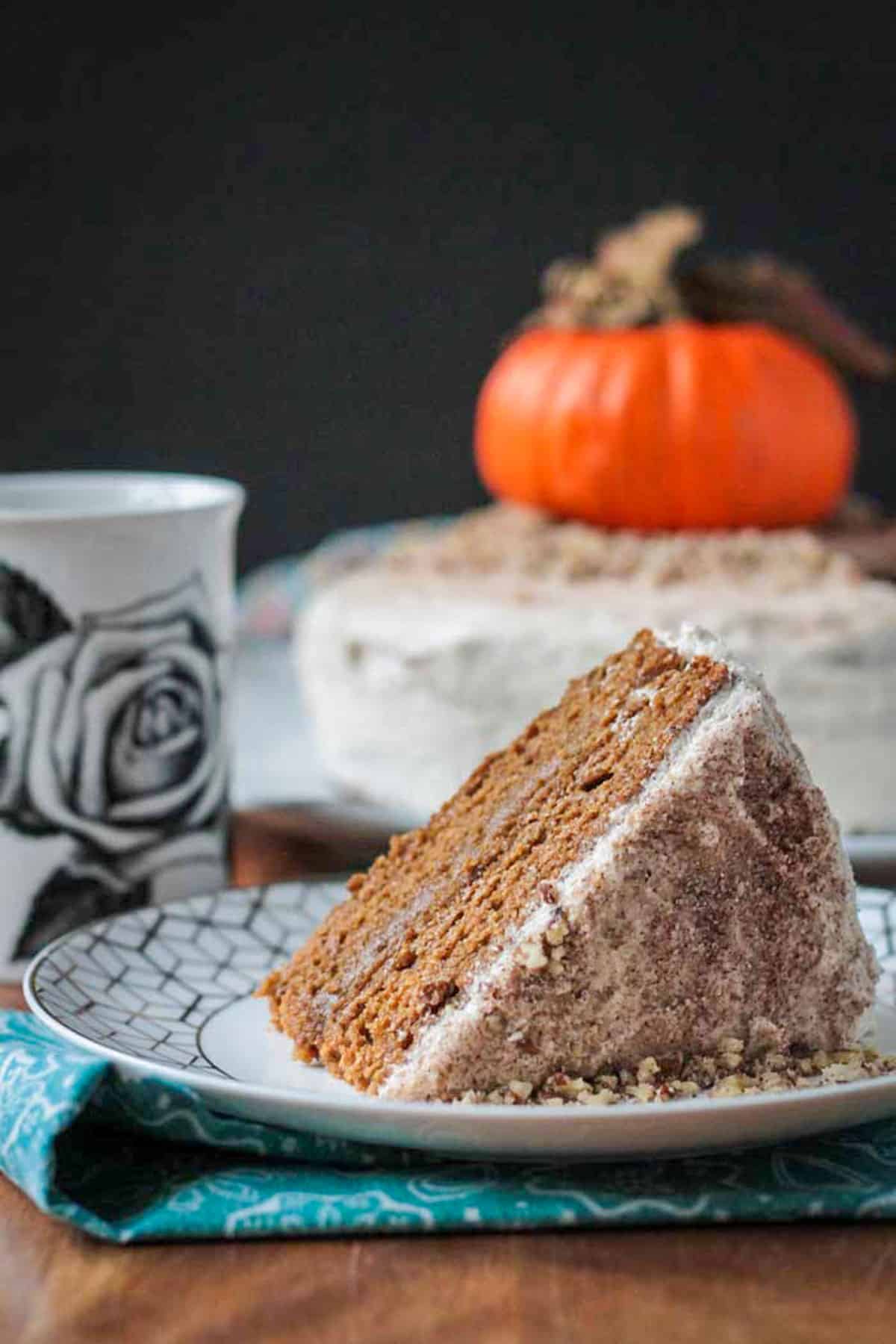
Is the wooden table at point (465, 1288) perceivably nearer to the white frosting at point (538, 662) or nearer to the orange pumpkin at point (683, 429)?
the white frosting at point (538, 662)

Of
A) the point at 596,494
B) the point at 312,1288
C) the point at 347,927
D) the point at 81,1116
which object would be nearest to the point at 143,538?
the point at 347,927

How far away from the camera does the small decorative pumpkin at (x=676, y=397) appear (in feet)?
9.00

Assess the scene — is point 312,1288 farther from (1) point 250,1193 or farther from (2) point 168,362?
(2) point 168,362

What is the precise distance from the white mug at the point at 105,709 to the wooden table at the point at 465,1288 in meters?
0.51

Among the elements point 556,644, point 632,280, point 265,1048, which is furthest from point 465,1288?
point 632,280

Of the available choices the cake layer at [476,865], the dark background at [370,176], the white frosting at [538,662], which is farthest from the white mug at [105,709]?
the dark background at [370,176]

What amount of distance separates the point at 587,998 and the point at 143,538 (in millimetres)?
618

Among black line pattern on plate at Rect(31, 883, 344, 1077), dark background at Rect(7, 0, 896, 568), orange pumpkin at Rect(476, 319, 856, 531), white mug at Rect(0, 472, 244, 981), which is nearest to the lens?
black line pattern on plate at Rect(31, 883, 344, 1077)

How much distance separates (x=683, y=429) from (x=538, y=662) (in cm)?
70

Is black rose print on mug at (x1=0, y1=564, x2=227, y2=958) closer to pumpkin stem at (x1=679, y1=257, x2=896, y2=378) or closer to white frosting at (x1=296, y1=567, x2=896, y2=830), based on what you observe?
white frosting at (x1=296, y1=567, x2=896, y2=830)

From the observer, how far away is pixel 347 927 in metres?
1.27

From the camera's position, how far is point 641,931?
1.04 m

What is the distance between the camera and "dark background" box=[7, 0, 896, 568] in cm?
450

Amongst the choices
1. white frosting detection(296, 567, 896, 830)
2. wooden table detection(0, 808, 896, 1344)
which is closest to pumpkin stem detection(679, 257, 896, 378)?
white frosting detection(296, 567, 896, 830)
